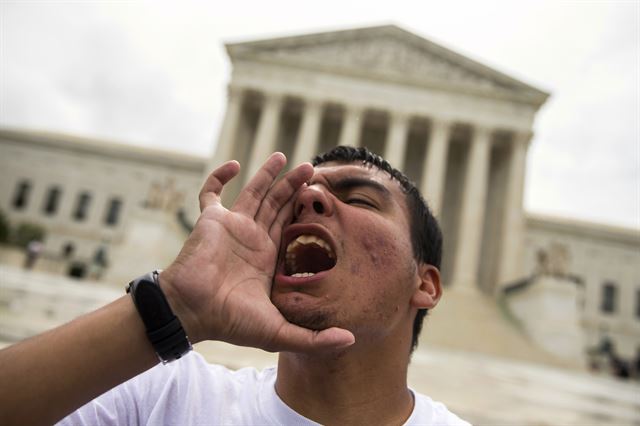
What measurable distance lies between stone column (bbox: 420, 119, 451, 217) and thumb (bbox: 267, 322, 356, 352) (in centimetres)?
3074

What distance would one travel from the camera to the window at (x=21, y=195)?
55438 millimetres

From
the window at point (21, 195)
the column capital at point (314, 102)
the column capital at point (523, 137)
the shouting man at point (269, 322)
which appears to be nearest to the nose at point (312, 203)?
the shouting man at point (269, 322)

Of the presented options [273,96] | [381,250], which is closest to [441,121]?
[273,96]

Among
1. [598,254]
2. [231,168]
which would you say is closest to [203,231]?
[231,168]

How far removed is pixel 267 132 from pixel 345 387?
32.6m

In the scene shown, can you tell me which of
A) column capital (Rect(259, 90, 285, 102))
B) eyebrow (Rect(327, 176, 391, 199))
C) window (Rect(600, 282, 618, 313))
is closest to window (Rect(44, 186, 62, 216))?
column capital (Rect(259, 90, 285, 102))

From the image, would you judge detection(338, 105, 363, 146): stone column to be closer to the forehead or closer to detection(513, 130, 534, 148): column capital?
detection(513, 130, 534, 148): column capital

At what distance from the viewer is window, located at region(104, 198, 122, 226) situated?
179 ft

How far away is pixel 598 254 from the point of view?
51.6m

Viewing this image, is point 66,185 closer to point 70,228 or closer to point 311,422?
point 70,228

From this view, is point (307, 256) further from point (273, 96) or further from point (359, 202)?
point (273, 96)

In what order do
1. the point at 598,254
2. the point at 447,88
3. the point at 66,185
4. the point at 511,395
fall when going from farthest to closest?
the point at 66,185
the point at 598,254
the point at 447,88
the point at 511,395

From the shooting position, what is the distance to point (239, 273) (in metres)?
1.91

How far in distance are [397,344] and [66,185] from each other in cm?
5993
